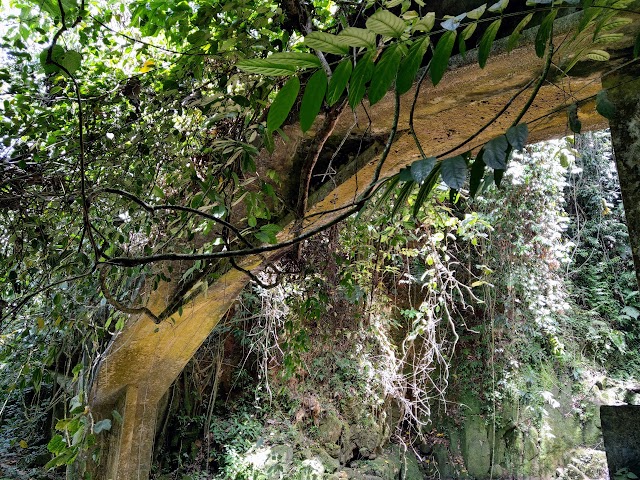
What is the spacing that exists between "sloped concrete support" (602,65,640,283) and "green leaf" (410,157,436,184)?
30.4 inches

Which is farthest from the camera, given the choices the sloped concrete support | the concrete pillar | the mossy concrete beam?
the concrete pillar

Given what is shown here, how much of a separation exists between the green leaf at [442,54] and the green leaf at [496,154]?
0.13 meters

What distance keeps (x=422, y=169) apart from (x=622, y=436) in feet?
3.40

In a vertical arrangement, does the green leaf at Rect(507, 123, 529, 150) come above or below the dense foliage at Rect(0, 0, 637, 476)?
below

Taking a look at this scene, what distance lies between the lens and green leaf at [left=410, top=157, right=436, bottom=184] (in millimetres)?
545

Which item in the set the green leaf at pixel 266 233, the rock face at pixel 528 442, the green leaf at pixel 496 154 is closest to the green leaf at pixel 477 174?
the green leaf at pixel 496 154

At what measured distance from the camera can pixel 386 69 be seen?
62 centimetres

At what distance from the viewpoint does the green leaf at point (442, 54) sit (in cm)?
63

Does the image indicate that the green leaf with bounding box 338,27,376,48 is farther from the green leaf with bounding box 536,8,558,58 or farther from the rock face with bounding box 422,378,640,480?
the rock face with bounding box 422,378,640,480

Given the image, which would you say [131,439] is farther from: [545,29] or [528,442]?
[528,442]

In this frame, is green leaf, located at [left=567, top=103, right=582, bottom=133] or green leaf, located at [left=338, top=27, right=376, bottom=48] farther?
green leaf, located at [left=567, top=103, right=582, bottom=133]

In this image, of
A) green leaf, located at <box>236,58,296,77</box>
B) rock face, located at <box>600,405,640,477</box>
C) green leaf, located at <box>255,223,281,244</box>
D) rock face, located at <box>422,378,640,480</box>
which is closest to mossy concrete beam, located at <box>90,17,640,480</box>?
green leaf, located at <box>255,223,281,244</box>


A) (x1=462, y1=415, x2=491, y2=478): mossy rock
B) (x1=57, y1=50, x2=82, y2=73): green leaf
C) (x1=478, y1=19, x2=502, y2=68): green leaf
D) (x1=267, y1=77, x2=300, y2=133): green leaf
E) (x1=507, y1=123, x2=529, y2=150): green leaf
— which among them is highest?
(x1=57, y1=50, x2=82, y2=73): green leaf

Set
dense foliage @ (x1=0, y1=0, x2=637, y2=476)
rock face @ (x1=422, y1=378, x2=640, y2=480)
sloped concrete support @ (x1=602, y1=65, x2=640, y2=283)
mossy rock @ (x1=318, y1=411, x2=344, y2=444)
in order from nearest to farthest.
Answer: sloped concrete support @ (x1=602, y1=65, x2=640, y2=283) < dense foliage @ (x1=0, y1=0, x2=637, y2=476) < mossy rock @ (x1=318, y1=411, x2=344, y2=444) < rock face @ (x1=422, y1=378, x2=640, y2=480)
